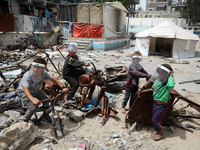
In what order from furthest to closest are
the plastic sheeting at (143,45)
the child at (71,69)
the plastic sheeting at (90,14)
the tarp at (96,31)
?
the plastic sheeting at (90,14) < the tarp at (96,31) < the plastic sheeting at (143,45) < the child at (71,69)

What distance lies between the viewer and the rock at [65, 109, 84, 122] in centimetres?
355

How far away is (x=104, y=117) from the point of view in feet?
11.8

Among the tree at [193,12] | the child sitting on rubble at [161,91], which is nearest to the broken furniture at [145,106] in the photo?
the child sitting on rubble at [161,91]

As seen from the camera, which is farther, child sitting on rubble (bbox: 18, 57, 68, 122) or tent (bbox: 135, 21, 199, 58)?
tent (bbox: 135, 21, 199, 58)

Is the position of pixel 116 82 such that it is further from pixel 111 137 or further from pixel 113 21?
pixel 113 21

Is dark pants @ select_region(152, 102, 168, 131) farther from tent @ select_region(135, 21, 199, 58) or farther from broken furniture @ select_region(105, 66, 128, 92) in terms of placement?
tent @ select_region(135, 21, 199, 58)

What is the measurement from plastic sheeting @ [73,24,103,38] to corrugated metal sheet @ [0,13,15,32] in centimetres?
600

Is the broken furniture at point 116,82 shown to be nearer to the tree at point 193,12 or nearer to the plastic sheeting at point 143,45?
the plastic sheeting at point 143,45

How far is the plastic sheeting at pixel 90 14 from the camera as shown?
16078mm

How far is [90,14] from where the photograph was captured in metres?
16.6

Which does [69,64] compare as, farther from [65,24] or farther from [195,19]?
[195,19]

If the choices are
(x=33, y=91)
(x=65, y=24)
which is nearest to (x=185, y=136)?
(x=33, y=91)

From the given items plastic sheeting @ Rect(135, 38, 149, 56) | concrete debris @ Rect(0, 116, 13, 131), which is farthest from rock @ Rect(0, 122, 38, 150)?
plastic sheeting @ Rect(135, 38, 149, 56)

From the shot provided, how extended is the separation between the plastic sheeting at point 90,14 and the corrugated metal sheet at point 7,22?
6.54 m
